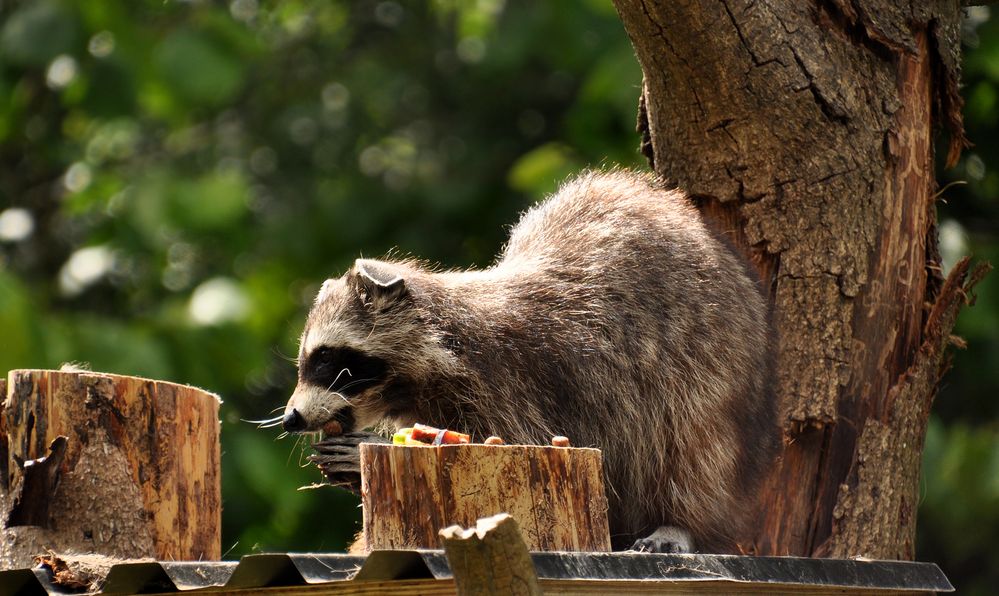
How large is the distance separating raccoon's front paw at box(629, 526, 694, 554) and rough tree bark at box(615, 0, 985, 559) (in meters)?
0.31

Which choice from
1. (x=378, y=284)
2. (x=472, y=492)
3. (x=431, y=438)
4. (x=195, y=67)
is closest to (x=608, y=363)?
(x=378, y=284)

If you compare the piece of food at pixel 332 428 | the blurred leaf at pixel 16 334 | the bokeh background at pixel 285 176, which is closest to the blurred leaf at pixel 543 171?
the bokeh background at pixel 285 176

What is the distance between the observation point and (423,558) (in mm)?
3146

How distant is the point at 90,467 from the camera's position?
12.5ft

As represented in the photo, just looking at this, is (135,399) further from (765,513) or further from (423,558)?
(765,513)

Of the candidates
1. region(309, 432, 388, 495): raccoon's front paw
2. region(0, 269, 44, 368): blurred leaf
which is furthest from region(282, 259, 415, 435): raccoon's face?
region(0, 269, 44, 368): blurred leaf

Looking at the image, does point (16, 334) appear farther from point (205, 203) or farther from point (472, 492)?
point (472, 492)

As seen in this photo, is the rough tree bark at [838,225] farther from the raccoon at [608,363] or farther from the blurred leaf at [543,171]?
the blurred leaf at [543,171]

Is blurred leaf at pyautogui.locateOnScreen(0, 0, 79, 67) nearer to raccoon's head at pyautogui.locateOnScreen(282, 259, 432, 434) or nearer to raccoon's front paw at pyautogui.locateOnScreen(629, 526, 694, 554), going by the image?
raccoon's head at pyautogui.locateOnScreen(282, 259, 432, 434)

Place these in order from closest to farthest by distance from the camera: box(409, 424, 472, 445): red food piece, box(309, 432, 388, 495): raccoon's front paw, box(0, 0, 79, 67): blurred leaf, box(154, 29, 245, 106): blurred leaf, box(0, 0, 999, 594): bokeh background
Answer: box(409, 424, 472, 445): red food piece, box(309, 432, 388, 495): raccoon's front paw, box(0, 0, 999, 594): bokeh background, box(0, 0, 79, 67): blurred leaf, box(154, 29, 245, 106): blurred leaf

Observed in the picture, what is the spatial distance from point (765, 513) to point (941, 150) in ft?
8.62

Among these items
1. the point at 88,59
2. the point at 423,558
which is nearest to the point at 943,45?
the point at 423,558

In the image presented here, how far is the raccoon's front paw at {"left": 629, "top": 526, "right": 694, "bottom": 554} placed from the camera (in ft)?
14.7

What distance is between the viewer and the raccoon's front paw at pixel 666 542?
4473 mm
